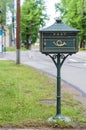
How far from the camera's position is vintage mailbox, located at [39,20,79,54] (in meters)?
8.03

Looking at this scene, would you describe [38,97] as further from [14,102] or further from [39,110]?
[39,110]

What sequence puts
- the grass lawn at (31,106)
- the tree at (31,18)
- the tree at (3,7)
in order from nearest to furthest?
the grass lawn at (31,106)
the tree at (3,7)
the tree at (31,18)

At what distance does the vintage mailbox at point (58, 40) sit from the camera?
8031 mm

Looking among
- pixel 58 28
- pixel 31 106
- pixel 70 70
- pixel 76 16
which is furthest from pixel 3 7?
pixel 58 28

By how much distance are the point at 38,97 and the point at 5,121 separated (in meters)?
3.40

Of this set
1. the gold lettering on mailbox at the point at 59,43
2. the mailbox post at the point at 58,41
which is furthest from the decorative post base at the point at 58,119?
the gold lettering on mailbox at the point at 59,43

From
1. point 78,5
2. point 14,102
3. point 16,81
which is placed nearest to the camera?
point 14,102

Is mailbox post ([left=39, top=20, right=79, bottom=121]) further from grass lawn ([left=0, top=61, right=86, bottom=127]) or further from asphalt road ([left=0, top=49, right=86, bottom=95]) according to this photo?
asphalt road ([left=0, top=49, right=86, bottom=95])

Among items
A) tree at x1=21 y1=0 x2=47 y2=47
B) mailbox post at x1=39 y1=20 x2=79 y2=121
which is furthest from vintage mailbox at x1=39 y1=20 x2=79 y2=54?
tree at x1=21 y1=0 x2=47 y2=47

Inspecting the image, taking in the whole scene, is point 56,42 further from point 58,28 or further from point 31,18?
point 31,18

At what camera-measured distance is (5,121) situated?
8.24 meters

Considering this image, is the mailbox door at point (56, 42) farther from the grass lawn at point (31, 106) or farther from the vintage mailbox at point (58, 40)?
the grass lawn at point (31, 106)

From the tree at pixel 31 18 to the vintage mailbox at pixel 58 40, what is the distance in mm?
72124

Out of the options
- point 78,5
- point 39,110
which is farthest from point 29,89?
point 78,5
